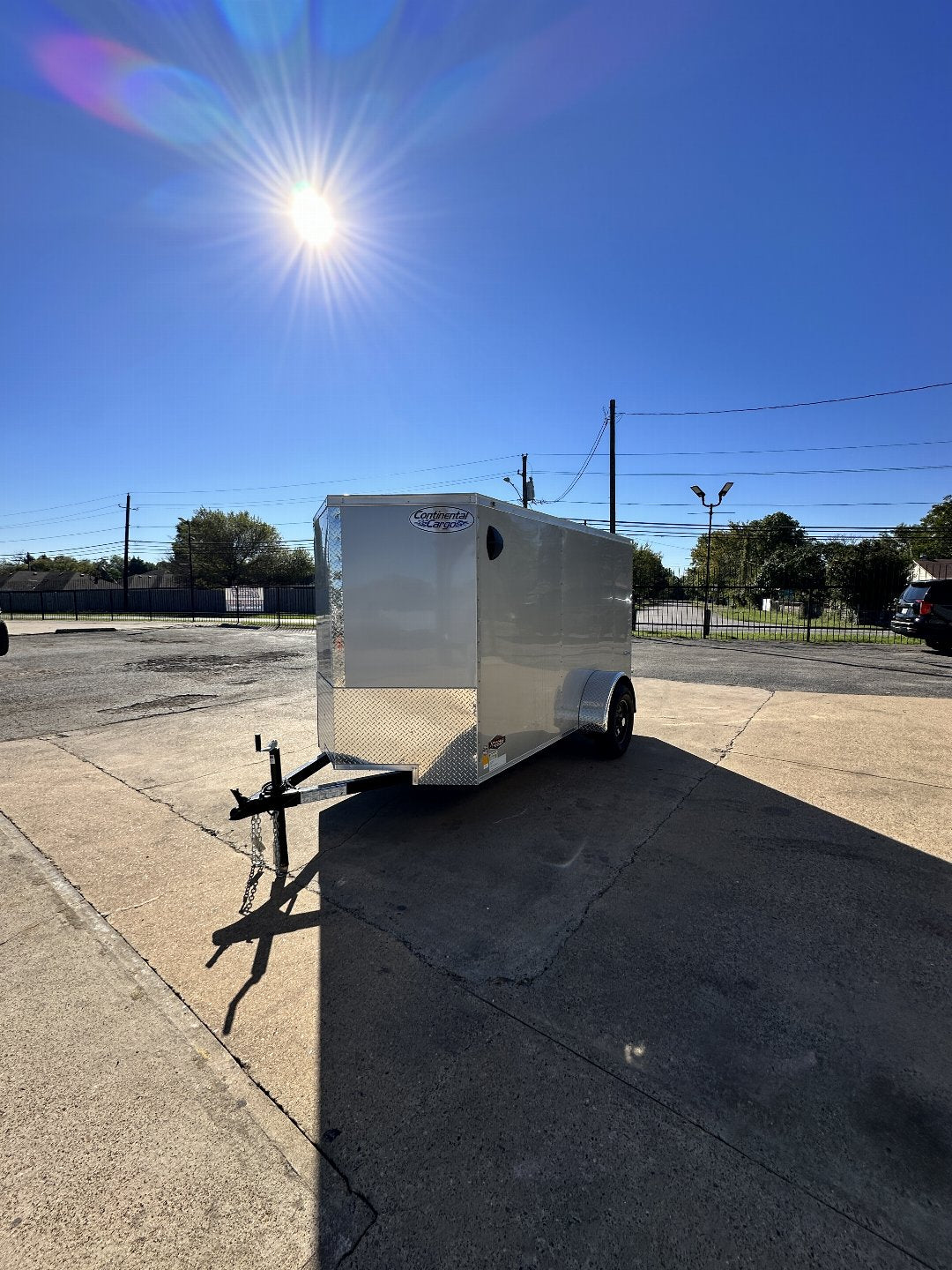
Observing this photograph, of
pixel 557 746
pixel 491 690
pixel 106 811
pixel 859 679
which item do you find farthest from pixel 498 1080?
pixel 859 679

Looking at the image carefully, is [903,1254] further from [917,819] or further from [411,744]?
[917,819]

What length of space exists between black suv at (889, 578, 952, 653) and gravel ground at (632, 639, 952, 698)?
0.63 m

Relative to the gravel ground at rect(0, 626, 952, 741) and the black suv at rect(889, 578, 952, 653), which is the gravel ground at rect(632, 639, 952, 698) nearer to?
the gravel ground at rect(0, 626, 952, 741)

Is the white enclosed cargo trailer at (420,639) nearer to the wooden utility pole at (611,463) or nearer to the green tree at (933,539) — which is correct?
the wooden utility pole at (611,463)

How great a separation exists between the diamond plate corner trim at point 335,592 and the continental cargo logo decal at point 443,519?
0.63 metres

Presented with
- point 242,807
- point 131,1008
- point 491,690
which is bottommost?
point 131,1008

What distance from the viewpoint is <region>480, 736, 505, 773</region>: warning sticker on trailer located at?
15.5 ft

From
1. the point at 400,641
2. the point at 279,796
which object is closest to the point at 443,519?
the point at 400,641

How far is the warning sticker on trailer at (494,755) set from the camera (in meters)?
4.73

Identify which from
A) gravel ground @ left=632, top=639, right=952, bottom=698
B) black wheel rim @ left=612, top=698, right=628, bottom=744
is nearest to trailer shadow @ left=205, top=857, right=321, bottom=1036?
black wheel rim @ left=612, top=698, right=628, bottom=744

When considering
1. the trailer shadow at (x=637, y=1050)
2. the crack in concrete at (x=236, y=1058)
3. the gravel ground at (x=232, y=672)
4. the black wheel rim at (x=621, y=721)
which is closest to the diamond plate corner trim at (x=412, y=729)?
the trailer shadow at (x=637, y=1050)

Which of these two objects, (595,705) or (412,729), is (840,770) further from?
(412,729)

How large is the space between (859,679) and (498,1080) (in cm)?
1399

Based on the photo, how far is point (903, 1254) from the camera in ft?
5.72
